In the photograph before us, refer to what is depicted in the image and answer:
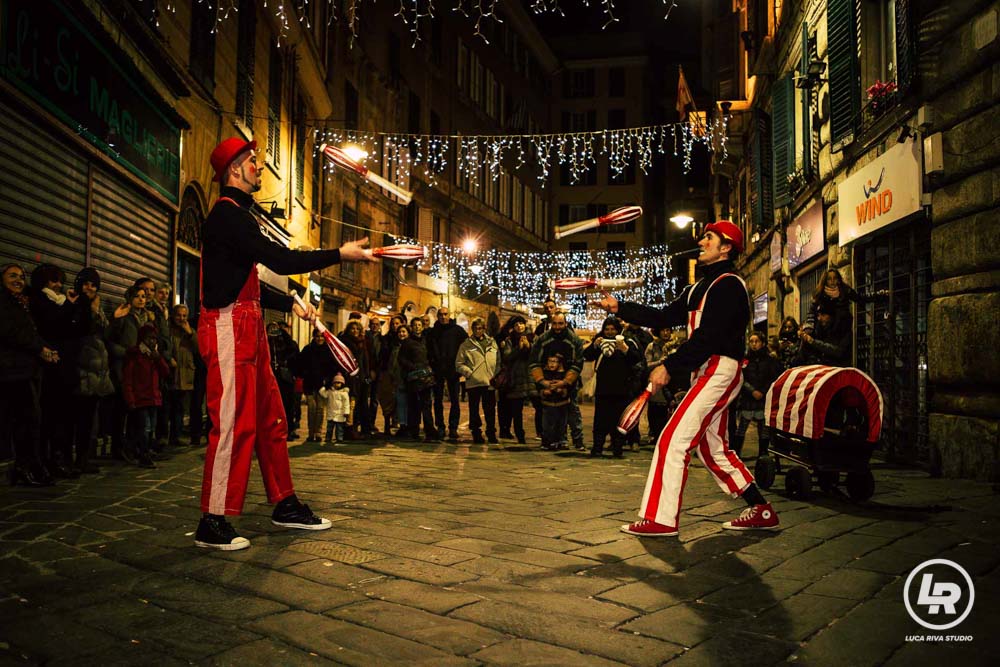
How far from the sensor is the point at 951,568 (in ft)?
13.0

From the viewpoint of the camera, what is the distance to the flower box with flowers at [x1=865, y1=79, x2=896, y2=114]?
30.7 feet

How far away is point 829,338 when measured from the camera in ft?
26.7

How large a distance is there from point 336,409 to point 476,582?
7893 mm

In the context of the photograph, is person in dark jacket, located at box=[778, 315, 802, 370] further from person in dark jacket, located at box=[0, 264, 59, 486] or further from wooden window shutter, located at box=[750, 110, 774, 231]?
person in dark jacket, located at box=[0, 264, 59, 486]

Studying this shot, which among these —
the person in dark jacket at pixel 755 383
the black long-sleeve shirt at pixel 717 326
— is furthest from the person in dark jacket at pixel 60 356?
the person in dark jacket at pixel 755 383

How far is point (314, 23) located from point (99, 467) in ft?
53.0

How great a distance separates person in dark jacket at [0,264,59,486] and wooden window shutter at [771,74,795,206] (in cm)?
1243

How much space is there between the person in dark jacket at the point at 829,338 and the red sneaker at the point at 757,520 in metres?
3.53

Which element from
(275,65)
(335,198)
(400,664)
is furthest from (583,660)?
(335,198)

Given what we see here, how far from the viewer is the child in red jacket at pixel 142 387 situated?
8.18m

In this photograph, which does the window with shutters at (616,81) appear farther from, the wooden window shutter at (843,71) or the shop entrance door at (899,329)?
the shop entrance door at (899,329)

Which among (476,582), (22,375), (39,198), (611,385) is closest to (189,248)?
(39,198)

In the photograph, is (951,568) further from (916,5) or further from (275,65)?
(275,65)

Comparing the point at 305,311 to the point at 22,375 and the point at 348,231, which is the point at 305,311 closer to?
the point at 22,375
